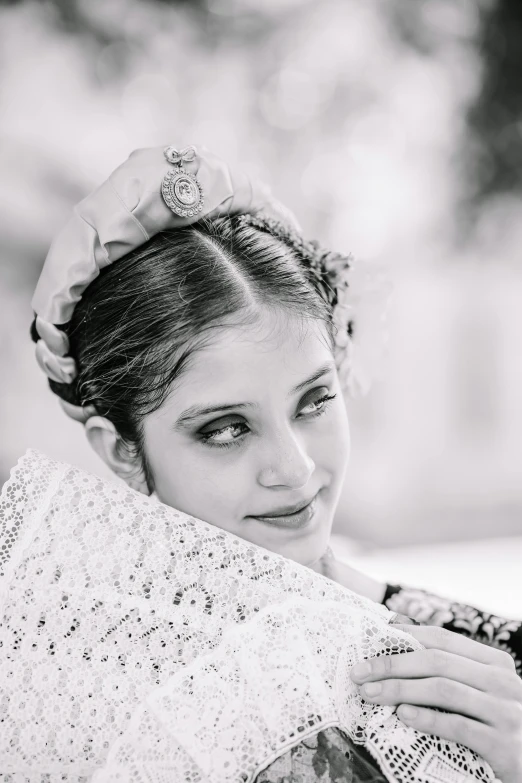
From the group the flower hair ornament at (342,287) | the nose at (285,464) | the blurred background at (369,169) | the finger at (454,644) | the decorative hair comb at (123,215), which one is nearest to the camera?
the finger at (454,644)

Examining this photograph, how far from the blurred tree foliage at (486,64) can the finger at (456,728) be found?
2154mm

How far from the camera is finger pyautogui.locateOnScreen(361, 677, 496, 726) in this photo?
30.7 inches

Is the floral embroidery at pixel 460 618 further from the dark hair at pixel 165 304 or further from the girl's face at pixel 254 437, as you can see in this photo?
the dark hair at pixel 165 304

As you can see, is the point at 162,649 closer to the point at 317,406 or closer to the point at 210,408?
the point at 210,408

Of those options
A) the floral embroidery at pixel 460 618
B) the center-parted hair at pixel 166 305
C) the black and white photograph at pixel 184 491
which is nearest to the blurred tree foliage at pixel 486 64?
the black and white photograph at pixel 184 491

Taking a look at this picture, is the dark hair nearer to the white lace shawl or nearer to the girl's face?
the girl's face

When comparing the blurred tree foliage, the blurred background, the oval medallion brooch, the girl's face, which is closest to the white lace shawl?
the girl's face

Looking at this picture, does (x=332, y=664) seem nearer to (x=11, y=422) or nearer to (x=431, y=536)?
(x=11, y=422)

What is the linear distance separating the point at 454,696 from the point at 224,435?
436mm

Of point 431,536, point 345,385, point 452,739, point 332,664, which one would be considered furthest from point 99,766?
point 431,536

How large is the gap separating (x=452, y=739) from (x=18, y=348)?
173 centimetres

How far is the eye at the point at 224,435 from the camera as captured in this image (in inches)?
39.6

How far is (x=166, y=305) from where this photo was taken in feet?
3.47

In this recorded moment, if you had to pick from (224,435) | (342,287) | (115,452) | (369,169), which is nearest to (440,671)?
(224,435)
